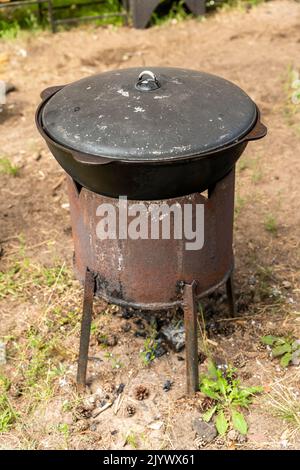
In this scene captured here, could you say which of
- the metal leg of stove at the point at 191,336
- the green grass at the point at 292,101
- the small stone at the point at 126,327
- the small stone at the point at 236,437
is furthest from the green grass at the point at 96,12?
the small stone at the point at 236,437

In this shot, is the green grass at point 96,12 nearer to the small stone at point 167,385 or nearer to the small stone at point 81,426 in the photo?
the small stone at point 167,385

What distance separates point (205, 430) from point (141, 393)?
0.37 metres

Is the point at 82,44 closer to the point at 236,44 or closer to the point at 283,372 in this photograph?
the point at 236,44

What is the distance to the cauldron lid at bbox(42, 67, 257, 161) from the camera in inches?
84.3

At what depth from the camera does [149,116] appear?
2240 mm

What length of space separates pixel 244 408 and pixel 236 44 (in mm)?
5171

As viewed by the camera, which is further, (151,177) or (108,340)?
(108,340)

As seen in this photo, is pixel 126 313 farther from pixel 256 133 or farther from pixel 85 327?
pixel 256 133

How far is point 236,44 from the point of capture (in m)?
6.76

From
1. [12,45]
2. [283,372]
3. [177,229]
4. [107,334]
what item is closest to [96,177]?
[177,229]

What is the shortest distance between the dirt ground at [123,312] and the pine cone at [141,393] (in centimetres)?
2

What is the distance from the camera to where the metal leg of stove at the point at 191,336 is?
2.50m

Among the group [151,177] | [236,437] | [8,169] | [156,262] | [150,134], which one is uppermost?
[150,134]

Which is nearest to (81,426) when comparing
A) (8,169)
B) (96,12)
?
(8,169)
